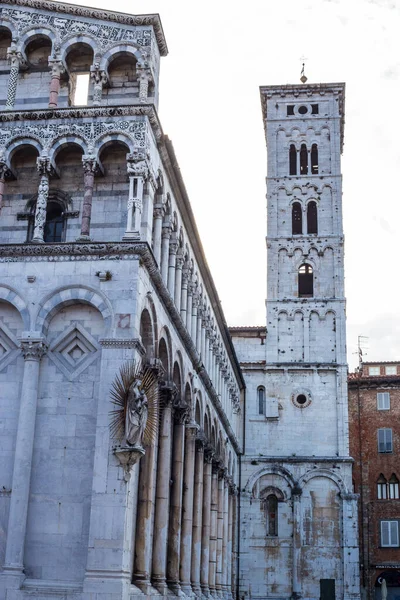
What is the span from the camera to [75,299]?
66.4ft

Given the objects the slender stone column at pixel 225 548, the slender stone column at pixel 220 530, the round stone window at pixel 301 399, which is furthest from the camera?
the round stone window at pixel 301 399

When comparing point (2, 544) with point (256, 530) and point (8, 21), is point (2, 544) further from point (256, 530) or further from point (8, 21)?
point (256, 530)

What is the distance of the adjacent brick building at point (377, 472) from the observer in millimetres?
50781

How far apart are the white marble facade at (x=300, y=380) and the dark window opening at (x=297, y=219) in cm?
6

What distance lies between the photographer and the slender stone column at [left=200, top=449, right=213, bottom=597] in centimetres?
3056

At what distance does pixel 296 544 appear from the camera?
144 feet

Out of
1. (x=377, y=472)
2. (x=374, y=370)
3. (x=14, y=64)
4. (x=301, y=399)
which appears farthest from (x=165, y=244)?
(x=374, y=370)

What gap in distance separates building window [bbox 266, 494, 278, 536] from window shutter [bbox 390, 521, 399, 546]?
9918 millimetres

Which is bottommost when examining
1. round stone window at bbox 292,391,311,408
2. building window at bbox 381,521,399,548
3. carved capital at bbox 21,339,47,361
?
building window at bbox 381,521,399,548

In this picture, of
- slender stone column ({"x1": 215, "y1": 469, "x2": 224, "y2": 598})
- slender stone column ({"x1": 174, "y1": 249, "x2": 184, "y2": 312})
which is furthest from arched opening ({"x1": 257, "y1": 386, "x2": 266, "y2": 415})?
slender stone column ({"x1": 174, "y1": 249, "x2": 184, "y2": 312})

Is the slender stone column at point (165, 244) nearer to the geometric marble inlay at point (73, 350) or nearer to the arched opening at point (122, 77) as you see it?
the arched opening at point (122, 77)

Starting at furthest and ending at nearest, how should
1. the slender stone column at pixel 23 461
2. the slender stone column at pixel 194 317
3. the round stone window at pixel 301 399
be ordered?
1. the round stone window at pixel 301 399
2. the slender stone column at pixel 194 317
3. the slender stone column at pixel 23 461

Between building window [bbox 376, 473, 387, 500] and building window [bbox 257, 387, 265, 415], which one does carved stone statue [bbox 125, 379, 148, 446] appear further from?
building window [bbox 376, 473, 387, 500]

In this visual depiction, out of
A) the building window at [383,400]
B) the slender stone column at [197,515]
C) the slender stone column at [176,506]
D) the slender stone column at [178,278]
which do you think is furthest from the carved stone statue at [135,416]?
the building window at [383,400]
